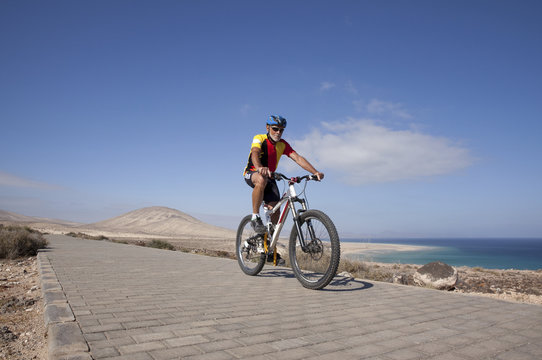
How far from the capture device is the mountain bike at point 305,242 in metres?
4.84

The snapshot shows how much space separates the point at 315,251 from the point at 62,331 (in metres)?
3.31

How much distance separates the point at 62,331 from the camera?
2.64m

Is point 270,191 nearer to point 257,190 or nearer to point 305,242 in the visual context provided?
point 257,190

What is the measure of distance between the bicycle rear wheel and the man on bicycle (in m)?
0.35

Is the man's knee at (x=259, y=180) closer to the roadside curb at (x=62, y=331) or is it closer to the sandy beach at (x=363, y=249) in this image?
A: the roadside curb at (x=62, y=331)

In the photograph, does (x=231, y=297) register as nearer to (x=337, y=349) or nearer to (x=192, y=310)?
(x=192, y=310)

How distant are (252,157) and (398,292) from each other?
9.79ft

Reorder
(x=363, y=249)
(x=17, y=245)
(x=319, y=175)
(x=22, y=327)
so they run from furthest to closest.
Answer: (x=363, y=249) → (x=17, y=245) → (x=319, y=175) → (x=22, y=327)

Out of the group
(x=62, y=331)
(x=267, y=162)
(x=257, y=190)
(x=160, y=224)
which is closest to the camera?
(x=62, y=331)

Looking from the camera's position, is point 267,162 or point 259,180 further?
point 267,162

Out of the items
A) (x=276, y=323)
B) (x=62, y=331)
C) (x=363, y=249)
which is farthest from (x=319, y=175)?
(x=363, y=249)

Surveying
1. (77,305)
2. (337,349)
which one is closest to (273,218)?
(77,305)

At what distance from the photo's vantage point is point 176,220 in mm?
92938

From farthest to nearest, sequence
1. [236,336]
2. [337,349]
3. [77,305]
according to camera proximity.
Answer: [77,305] < [236,336] < [337,349]
